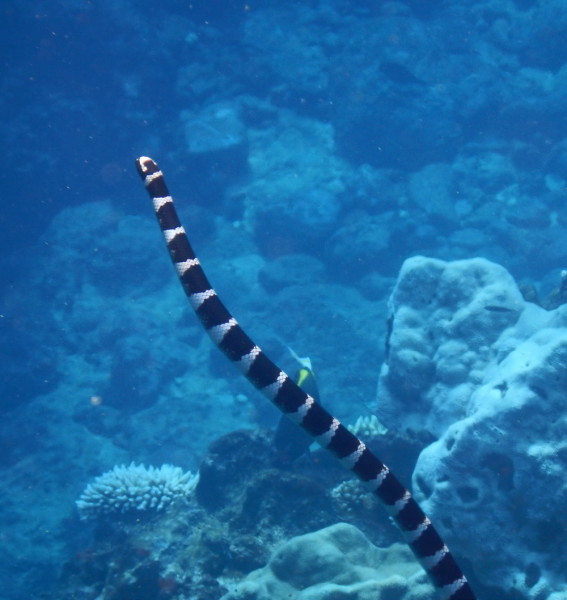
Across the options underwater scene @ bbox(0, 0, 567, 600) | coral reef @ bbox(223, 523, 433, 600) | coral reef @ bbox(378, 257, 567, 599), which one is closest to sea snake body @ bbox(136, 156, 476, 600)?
coral reef @ bbox(223, 523, 433, 600)

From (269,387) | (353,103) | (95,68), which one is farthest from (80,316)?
(269,387)

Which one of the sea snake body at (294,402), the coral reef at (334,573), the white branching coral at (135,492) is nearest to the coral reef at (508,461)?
the coral reef at (334,573)

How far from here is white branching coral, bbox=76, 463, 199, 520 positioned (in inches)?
343

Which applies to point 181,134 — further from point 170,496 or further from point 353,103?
point 170,496

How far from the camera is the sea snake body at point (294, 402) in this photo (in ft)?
10.6

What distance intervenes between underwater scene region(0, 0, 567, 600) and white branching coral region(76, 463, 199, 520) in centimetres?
5

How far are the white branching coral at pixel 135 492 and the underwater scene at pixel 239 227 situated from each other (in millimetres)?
46

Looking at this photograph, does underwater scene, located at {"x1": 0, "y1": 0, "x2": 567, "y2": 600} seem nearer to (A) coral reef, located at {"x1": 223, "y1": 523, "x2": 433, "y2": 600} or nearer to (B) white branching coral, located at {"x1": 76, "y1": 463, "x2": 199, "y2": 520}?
(B) white branching coral, located at {"x1": 76, "y1": 463, "x2": 199, "y2": 520}

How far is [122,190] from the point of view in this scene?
20109 mm

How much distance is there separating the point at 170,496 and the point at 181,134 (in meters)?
15.2

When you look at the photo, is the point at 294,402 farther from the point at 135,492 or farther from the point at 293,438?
the point at 135,492

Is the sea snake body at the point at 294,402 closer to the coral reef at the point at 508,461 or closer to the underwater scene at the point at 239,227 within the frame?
the coral reef at the point at 508,461

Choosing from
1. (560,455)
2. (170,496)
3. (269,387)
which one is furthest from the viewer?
(170,496)

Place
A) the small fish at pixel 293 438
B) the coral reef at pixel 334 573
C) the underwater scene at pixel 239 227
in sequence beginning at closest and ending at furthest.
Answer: the coral reef at pixel 334 573 < the small fish at pixel 293 438 < the underwater scene at pixel 239 227
